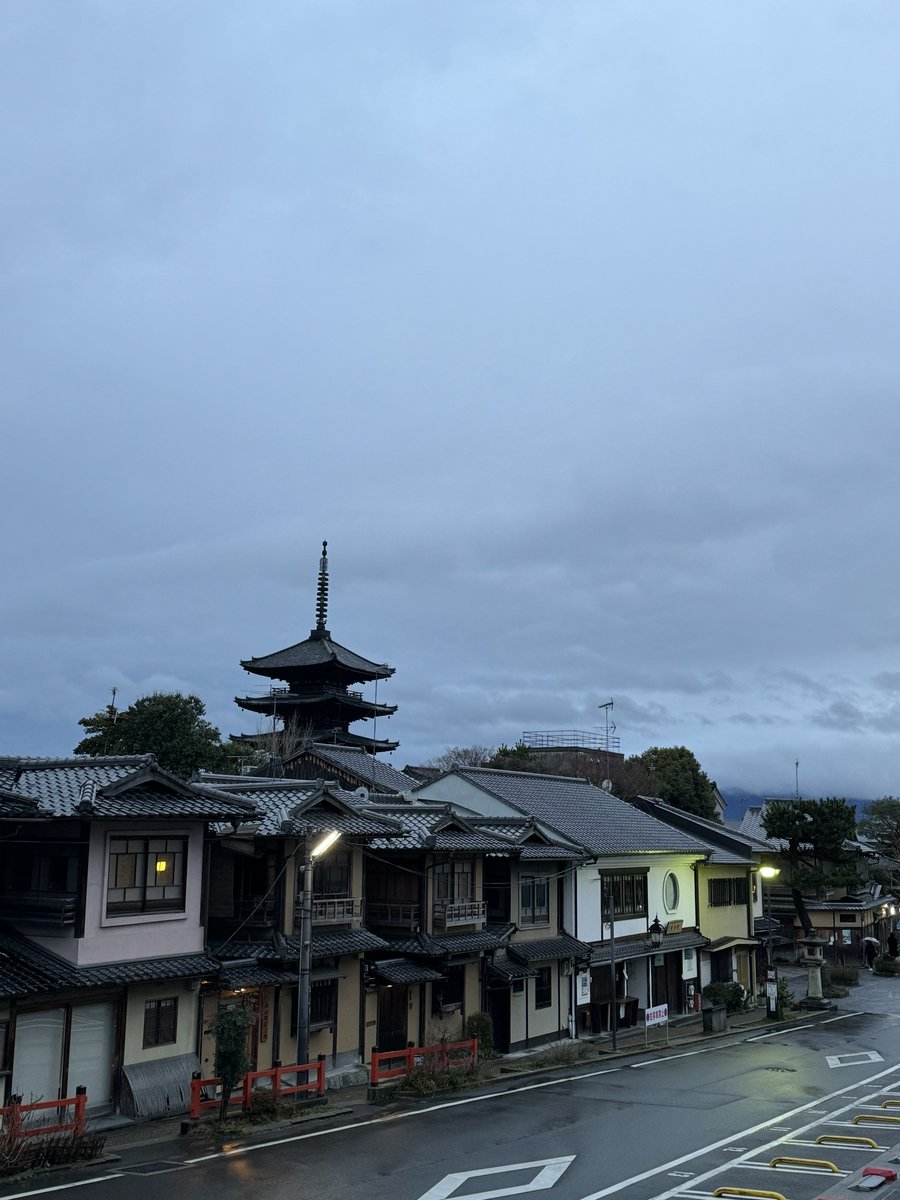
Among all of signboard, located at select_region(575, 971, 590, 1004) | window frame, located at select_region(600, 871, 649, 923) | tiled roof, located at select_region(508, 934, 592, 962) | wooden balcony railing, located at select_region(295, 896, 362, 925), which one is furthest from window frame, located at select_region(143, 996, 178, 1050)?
window frame, located at select_region(600, 871, 649, 923)

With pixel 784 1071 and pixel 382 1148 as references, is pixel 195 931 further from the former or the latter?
pixel 784 1071

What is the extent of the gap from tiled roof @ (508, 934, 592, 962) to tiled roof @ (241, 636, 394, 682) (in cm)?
4084

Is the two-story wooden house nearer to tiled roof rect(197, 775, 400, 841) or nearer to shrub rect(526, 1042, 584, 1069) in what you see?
tiled roof rect(197, 775, 400, 841)

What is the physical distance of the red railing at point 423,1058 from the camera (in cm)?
3162

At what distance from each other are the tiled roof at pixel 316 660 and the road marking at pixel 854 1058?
49.9 metres

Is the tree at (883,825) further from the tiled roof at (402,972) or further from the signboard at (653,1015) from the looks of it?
the tiled roof at (402,972)

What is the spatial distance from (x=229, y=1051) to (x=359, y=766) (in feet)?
120

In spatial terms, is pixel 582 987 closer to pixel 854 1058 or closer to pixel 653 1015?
pixel 653 1015

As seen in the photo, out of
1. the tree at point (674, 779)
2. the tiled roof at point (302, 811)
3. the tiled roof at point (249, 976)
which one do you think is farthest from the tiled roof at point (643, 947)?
the tree at point (674, 779)

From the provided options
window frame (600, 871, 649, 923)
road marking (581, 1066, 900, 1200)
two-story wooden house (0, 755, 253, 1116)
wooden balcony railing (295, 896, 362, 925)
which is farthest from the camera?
window frame (600, 871, 649, 923)

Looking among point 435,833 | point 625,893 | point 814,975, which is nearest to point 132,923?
point 435,833

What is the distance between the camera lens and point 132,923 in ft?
91.2

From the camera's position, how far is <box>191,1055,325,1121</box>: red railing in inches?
1019

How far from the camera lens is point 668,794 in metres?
94.9
